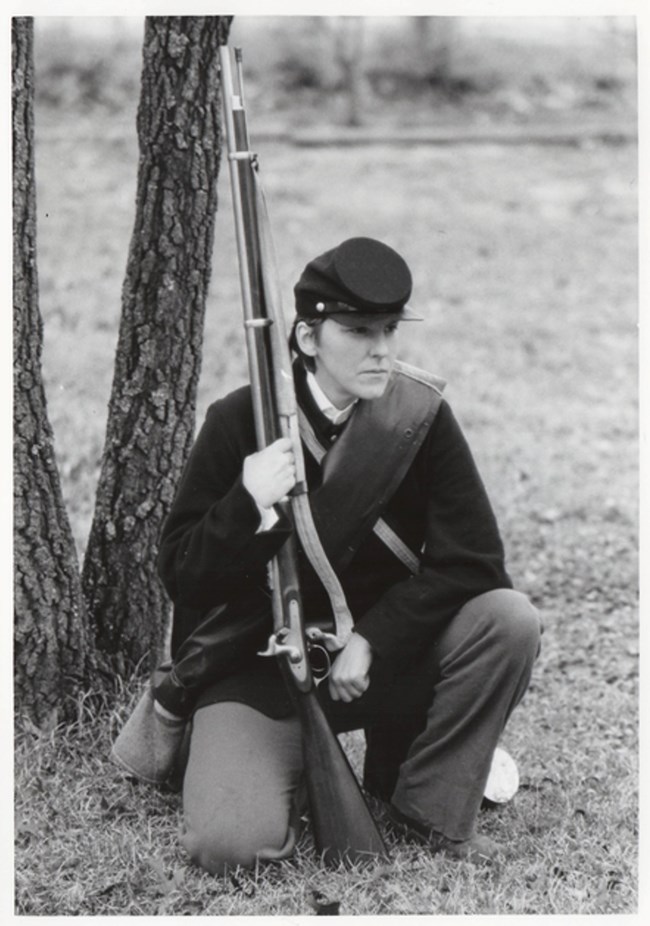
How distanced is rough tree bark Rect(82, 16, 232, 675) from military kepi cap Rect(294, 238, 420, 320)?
3.15 ft

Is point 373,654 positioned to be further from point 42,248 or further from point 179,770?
point 42,248

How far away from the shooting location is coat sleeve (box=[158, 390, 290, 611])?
12.6 ft

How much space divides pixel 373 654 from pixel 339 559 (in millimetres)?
316

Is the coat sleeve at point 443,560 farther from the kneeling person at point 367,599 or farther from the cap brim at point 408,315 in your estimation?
the cap brim at point 408,315

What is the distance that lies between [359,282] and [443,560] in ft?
3.00

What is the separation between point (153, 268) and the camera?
15.6 ft

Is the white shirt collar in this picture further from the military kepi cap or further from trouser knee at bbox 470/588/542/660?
trouser knee at bbox 470/588/542/660

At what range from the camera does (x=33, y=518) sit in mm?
4602

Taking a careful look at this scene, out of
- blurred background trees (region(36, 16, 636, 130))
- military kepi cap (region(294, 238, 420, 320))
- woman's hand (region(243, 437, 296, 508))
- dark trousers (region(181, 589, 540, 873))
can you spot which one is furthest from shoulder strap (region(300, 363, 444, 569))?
blurred background trees (region(36, 16, 636, 130))

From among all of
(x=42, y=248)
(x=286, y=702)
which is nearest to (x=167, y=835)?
(x=286, y=702)

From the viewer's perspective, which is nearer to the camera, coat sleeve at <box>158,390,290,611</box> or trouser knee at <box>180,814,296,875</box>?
coat sleeve at <box>158,390,290,611</box>

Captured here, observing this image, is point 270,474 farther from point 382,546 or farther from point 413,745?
point 413,745

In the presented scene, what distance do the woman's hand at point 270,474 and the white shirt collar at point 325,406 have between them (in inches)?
10.1

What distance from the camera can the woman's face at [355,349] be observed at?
154 inches
